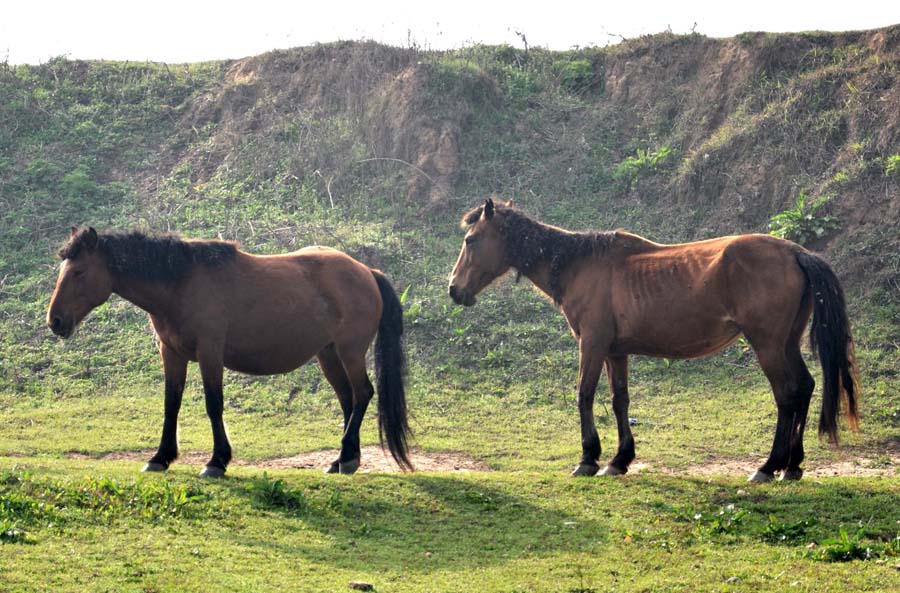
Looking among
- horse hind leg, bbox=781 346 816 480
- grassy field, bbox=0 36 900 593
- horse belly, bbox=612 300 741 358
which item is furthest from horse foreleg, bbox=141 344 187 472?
horse hind leg, bbox=781 346 816 480

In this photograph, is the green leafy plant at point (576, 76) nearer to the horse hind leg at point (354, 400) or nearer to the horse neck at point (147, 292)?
the horse hind leg at point (354, 400)

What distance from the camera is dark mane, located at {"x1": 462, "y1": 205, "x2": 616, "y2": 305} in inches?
464

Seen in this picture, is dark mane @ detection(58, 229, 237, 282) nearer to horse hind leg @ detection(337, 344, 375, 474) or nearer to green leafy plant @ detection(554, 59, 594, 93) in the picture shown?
horse hind leg @ detection(337, 344, 375, 474)

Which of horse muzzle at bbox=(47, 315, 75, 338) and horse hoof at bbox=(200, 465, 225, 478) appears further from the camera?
horse muzzle at bbox=(47, 315, 75, 338)

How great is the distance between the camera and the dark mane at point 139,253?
10898 millimetres

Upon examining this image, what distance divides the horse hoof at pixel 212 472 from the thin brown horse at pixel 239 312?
0.04ft

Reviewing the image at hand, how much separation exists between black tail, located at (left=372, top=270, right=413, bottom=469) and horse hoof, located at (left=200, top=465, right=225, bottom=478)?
69.6 inches

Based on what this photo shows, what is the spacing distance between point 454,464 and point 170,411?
3.98 meters

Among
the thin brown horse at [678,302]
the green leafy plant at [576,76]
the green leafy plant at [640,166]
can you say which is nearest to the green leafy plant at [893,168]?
the green leafy plant at [640,166]

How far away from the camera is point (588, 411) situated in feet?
36.4

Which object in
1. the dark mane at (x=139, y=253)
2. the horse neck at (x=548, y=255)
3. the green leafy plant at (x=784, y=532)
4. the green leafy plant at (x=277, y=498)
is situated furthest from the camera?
the horse neck at (x=548, y=255)

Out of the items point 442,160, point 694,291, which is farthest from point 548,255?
point 442,160

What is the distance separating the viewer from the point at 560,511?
381 inches

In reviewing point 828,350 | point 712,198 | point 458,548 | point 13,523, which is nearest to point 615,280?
point 828,350
